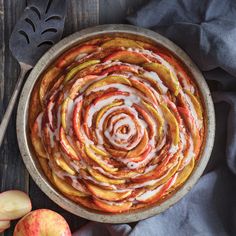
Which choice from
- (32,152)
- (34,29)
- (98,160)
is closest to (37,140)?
(32,152)

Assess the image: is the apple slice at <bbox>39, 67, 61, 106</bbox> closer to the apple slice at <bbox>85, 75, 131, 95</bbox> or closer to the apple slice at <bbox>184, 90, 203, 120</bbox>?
the apple slice at <bbox>85, 75, 131, 95</bbox>

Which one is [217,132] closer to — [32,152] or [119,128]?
[119,128]

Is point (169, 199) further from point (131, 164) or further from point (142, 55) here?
point (142, 55)

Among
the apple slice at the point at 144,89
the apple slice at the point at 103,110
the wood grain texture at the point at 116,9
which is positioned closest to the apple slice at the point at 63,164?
the apple slice at the point at 103,110

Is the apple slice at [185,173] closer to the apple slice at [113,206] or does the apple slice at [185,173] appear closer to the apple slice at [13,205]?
the apple slice at [113,206]

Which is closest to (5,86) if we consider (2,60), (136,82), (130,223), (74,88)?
(2,60)

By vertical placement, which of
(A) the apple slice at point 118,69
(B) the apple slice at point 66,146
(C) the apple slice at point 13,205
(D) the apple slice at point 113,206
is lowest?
(C) the apple slice at point 13,205
